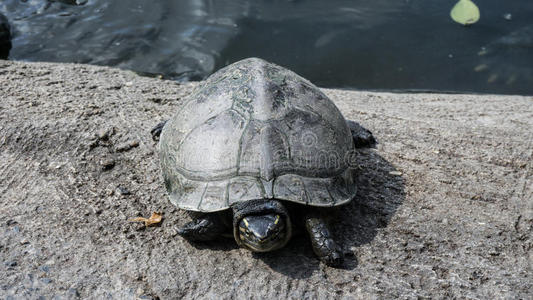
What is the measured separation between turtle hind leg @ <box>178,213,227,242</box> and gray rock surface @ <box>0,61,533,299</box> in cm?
10

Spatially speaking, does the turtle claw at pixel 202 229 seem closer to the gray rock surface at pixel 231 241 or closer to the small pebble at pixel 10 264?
the gray rock surface at pixel 231 241

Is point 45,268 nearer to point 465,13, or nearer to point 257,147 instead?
point 257,147

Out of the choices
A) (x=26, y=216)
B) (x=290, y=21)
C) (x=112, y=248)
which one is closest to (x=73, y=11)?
(x=290, y=21)

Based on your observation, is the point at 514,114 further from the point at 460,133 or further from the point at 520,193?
the point at 520,193

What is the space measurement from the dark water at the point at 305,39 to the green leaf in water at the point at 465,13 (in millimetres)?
102

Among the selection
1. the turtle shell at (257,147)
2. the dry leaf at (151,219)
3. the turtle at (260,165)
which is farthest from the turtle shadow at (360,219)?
the dry leaf at (151,219)

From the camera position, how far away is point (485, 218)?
12.0ft

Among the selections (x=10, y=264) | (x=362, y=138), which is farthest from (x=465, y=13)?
(x=10, y=264)

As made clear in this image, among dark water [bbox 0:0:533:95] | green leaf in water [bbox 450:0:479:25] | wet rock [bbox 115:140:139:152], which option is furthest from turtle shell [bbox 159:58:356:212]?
green leaf in water [bbox 450:0:479:25]

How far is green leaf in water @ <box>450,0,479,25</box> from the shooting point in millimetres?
7866

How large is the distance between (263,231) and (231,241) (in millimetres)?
506

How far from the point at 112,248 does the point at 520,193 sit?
315cm

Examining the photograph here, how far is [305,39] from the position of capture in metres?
7.85

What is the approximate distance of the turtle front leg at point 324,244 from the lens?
315 centimetres
